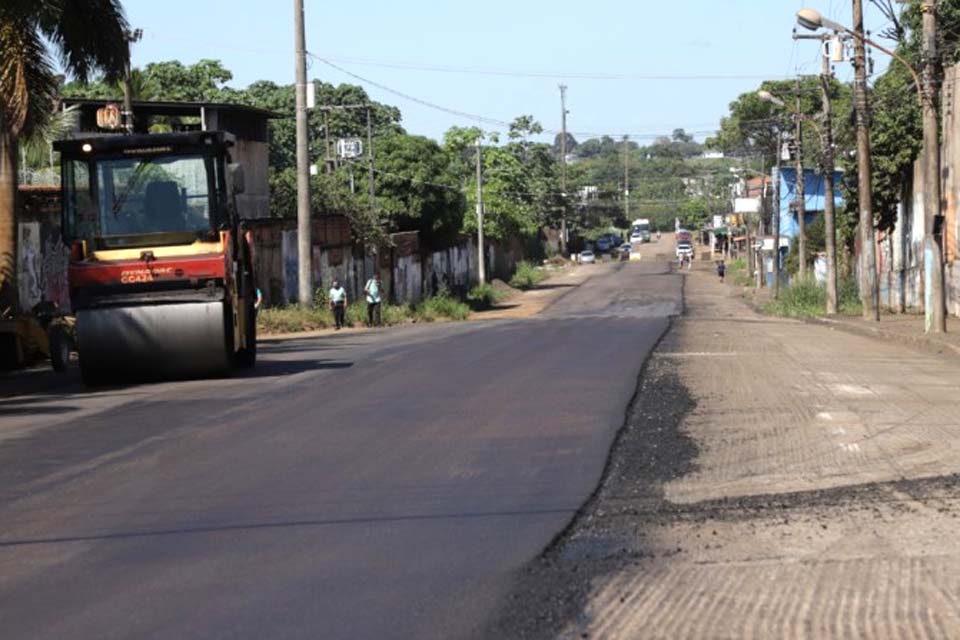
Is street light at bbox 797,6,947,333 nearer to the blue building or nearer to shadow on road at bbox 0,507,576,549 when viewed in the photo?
shadow on road at bbox 0,507,576,549

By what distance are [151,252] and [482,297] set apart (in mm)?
54023

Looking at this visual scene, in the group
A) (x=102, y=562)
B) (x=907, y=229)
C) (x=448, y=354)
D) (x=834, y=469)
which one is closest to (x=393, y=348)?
(x=448, y=354)

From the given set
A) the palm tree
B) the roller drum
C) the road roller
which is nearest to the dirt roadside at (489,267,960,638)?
the roller drum

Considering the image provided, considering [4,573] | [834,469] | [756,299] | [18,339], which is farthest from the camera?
[756,299]

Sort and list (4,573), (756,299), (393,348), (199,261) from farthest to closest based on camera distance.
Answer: (756,299)
(393,348)
(199,261)
(4,573)

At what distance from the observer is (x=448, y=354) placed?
23.5 m

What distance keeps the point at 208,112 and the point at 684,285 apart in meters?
41.5

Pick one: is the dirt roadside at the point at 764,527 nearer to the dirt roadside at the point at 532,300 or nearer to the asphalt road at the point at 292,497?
the asphalt road at the point at 292,497

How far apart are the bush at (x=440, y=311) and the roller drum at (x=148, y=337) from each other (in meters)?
31.7

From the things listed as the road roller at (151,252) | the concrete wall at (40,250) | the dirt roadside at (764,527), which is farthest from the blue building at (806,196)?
the dirt roadside at (764,527)

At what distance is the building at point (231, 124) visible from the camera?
1868 inches

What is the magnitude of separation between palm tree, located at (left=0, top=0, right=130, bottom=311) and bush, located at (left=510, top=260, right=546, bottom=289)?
64.4 meters

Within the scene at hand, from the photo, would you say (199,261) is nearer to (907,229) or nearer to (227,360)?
(227,360)

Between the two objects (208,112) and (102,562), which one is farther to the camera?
(208,112)
